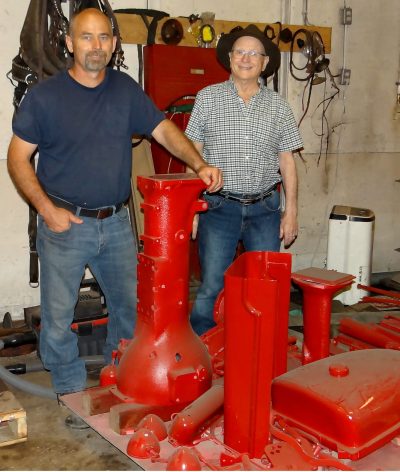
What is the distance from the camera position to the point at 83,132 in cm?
288

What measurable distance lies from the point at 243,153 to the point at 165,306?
3.36 ft

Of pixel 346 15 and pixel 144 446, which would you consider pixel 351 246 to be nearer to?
pixel 346 15

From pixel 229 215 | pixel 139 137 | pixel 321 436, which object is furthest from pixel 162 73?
pixel 321 436

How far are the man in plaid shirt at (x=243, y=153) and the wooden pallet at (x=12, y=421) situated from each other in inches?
43.8

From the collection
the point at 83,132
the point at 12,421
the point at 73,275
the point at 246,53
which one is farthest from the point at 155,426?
the point at 246,53

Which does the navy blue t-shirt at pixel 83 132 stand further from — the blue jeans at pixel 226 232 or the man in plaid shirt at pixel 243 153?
the blue jeans at pixel 226 232

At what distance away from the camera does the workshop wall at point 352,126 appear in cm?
544

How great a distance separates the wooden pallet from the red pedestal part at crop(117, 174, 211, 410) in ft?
1.52

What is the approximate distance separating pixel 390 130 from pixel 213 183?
12.2ft

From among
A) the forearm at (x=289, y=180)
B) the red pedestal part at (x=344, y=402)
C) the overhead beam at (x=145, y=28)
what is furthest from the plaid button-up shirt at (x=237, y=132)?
the overhead beam at (x=145, y=28)

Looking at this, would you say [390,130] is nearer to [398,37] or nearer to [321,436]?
[398,37]

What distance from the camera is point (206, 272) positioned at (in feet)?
11.4

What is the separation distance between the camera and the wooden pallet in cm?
279

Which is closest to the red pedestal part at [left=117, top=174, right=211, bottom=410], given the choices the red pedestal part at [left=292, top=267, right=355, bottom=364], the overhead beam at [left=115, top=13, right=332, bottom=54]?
the red pedestal part at [left=292, top=267, right=355, bottom=364]
